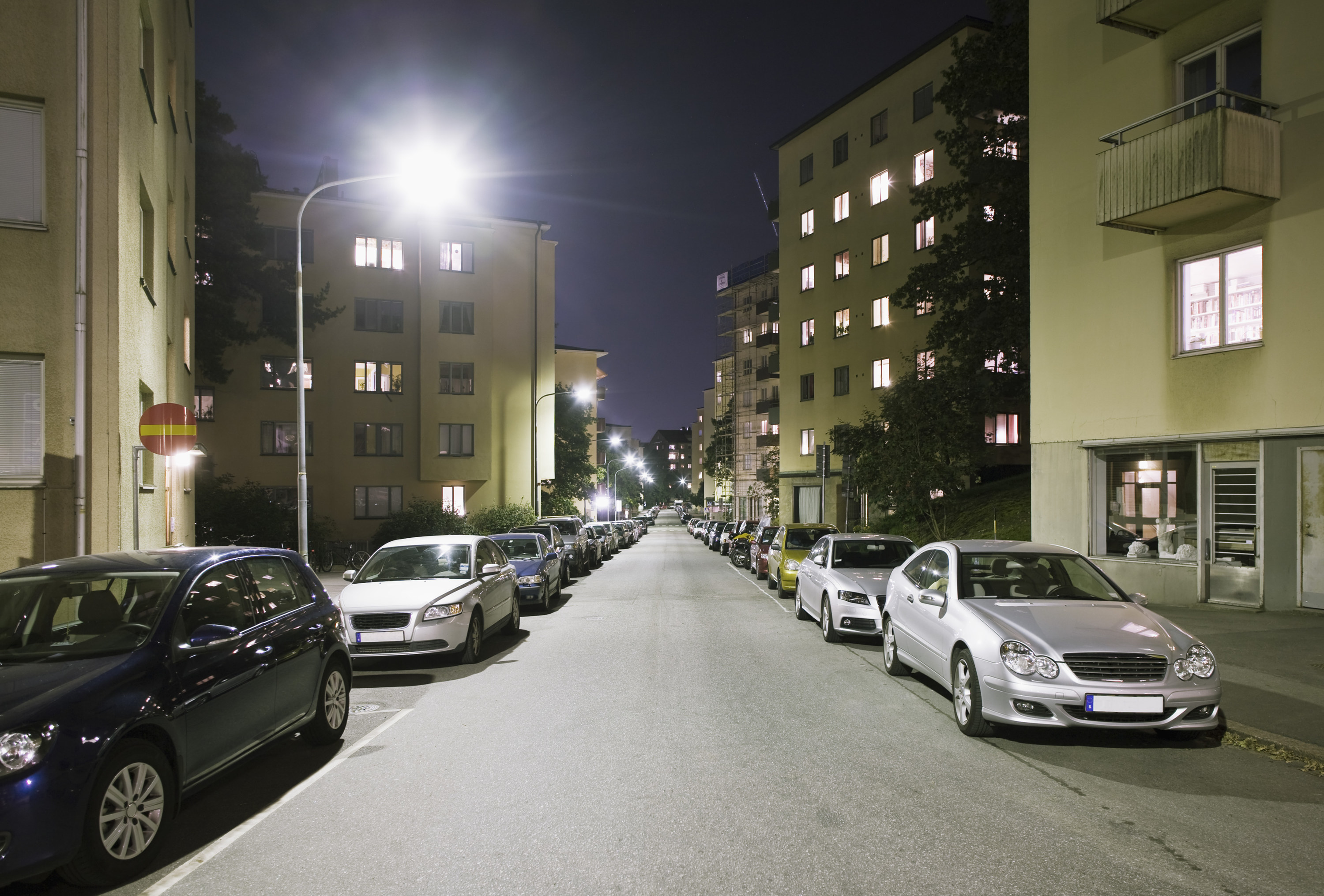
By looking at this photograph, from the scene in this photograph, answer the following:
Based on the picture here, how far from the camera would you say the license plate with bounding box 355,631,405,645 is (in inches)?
399

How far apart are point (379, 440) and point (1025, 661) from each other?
34297 mm

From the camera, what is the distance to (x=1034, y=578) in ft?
26.7

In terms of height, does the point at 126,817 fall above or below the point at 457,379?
below

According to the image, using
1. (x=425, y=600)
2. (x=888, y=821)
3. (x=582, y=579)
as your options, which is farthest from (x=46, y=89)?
(x=582, y=579)

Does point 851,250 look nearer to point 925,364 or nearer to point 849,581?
point 925,364

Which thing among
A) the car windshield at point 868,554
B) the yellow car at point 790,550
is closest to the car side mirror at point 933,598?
the car windshield at point 868,554

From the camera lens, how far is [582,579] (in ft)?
85.0

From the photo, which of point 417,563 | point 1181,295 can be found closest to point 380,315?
point 417,563

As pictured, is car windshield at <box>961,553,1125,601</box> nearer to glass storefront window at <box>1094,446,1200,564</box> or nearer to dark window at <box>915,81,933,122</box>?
glass storefront window at <box>1094,446,1200,564</box>

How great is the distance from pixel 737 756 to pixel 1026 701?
2190mm

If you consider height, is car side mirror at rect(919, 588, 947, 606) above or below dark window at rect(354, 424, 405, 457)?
below

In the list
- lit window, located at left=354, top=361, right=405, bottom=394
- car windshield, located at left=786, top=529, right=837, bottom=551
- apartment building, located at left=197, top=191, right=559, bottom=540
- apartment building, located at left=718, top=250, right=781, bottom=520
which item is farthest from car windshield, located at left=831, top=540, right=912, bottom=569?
apartment building, located at left=718, top=250, right=781, bottom=520

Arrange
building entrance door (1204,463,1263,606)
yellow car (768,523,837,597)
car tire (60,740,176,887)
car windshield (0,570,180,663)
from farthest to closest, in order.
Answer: yellow car (768,523,837,597), building entrance door (1204,463,1263,606), car windshield (0,570,180,663), car tire (60,740,176,887)

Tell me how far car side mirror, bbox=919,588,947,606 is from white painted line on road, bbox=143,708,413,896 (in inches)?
196
